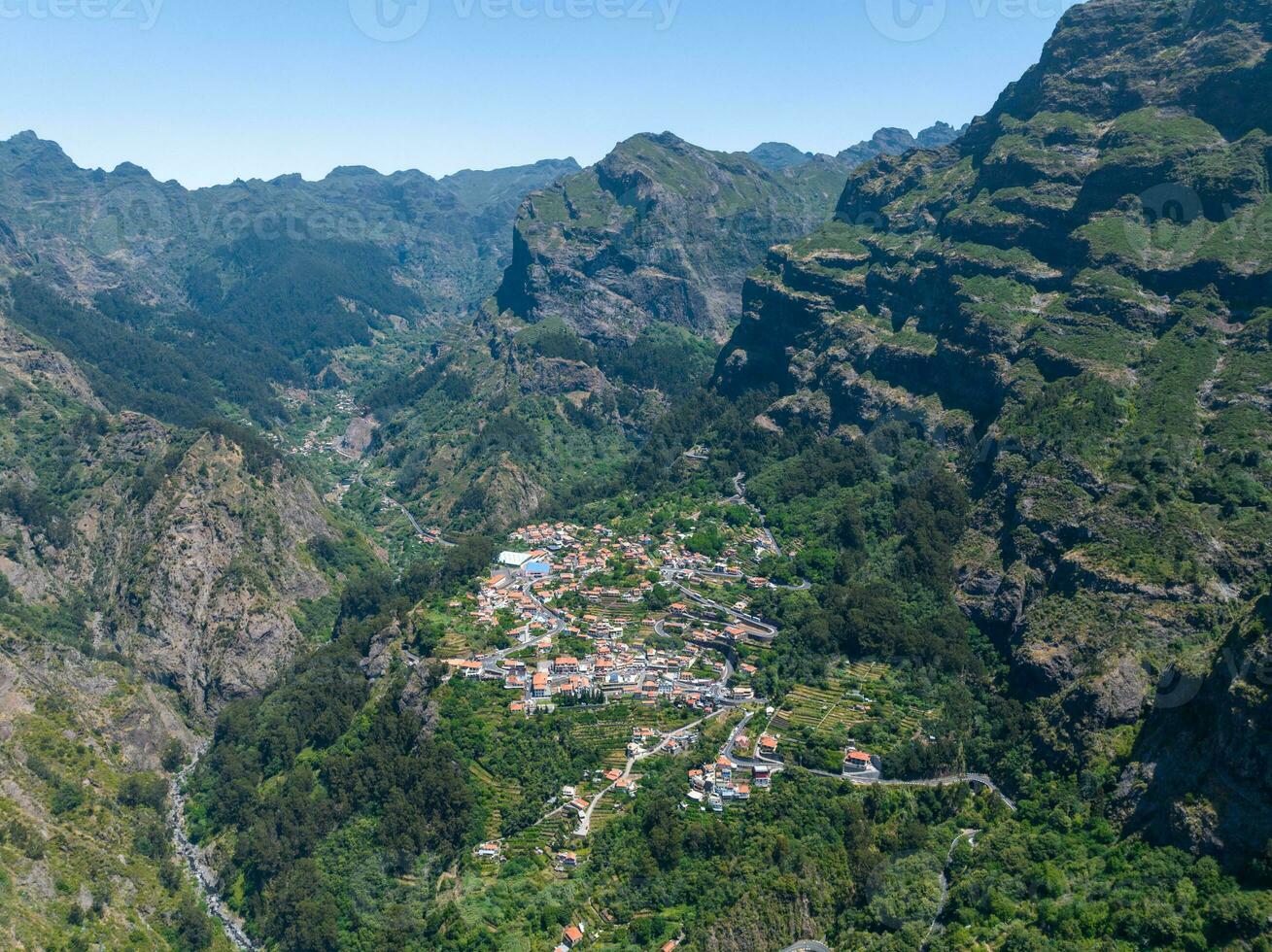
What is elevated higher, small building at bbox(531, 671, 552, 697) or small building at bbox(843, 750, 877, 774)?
small building at bbox(531, 671, 552, 697)

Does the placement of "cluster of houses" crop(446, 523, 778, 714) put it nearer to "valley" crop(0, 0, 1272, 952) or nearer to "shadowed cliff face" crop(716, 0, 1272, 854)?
"valley" crop(0, 0, 1272, 952)

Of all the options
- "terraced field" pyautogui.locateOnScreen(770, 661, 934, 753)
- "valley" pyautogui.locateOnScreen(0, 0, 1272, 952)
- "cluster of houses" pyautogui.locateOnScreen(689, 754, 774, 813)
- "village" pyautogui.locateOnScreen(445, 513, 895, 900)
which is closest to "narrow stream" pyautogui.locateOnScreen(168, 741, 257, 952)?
"valley" pyautogui.locateOnScreen(0, 0, 1272, 952)

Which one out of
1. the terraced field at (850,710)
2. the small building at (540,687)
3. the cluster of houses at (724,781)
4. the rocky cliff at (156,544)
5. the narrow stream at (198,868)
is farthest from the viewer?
the rocky cliff at (156,544)

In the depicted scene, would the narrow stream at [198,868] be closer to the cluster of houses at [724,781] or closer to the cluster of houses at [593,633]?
the cluster of houses at [593,633]

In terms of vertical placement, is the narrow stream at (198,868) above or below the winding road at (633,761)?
below

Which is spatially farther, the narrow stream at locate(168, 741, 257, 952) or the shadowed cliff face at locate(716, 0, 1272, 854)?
the shadowed cliff face at locate(716, 0, 1272, 854)

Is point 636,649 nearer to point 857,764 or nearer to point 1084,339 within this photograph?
point 857,764

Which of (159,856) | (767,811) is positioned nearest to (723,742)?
(767,811)

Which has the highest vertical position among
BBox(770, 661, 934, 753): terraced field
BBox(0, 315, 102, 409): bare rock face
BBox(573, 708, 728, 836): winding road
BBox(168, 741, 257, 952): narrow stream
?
BBox(0, 315, 102, 409): bare rock face

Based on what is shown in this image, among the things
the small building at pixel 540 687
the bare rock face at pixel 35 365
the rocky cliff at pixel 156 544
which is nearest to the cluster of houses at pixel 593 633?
the small building at pixel 540 687
